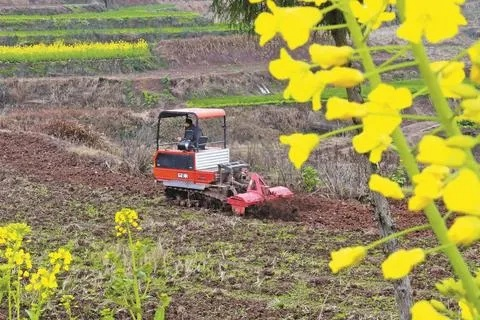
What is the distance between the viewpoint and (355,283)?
7.55 meters

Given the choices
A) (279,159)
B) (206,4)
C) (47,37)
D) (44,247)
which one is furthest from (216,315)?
(206,4)

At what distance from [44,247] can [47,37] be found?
28.6 metres

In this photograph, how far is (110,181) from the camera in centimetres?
1393

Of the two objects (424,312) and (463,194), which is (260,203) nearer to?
(424,312)

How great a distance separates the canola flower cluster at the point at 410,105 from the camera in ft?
2.78

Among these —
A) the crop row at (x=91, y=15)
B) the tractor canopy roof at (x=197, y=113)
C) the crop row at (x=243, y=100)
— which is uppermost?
the crop row at (x=91, y=15)

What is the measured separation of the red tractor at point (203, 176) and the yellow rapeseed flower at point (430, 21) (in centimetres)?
1042

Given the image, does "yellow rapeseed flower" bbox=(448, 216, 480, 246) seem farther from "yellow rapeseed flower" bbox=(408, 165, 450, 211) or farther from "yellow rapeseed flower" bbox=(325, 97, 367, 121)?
"yellow rapeseed flower" bbox=(325, 97, 367, 121)

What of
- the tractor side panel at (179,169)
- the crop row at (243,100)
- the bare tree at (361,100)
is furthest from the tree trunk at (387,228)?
the crop row at (243,100)

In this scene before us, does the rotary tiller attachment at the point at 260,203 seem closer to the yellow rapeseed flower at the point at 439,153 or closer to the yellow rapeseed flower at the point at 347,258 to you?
the yellow rapeseed flower at the point at 347,258

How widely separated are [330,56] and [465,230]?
262mm

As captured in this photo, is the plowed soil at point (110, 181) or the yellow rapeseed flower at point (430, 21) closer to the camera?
the yellow rapeseed flower at point (430, 21)

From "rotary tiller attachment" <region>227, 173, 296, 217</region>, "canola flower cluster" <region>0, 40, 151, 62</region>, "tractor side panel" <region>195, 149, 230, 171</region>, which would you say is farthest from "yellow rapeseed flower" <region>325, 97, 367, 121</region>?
"canola flower cluster" <region>0, 40, 151, 62</region>

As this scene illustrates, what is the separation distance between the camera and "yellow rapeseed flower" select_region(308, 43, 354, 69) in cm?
96
